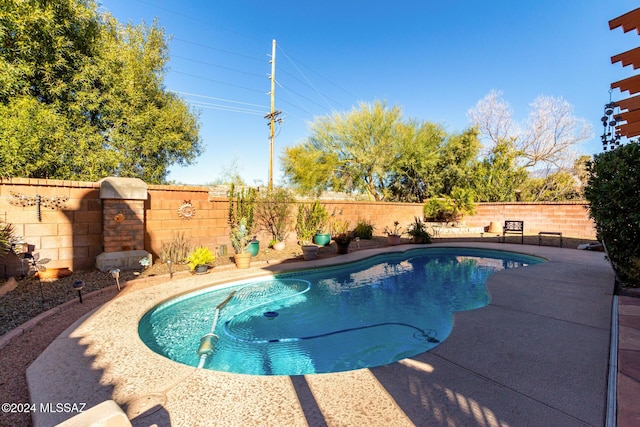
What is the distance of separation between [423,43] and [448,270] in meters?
14.3

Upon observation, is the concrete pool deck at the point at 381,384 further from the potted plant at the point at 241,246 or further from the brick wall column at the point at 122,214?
the potted plant at the point at 241,246

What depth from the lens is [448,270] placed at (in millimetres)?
7852

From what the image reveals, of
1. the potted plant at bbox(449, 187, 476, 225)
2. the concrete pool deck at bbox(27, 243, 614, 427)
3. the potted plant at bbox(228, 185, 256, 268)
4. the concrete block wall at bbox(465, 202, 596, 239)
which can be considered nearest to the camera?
the concrete pool deck at bbox(27, 243, 614, 427)

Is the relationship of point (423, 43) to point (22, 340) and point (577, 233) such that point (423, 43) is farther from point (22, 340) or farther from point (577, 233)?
point (22, 340)

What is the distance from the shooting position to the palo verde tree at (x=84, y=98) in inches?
299

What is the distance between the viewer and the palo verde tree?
7.58 m

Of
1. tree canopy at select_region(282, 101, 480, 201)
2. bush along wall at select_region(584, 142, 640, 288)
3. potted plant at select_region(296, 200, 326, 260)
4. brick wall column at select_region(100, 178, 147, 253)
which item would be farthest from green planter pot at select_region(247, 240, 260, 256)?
tree canopy at select_region(282, 101, 480, 201)

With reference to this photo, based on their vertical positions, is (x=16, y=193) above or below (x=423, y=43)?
below

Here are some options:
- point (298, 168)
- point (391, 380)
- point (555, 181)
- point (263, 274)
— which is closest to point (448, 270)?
point (263, 274)

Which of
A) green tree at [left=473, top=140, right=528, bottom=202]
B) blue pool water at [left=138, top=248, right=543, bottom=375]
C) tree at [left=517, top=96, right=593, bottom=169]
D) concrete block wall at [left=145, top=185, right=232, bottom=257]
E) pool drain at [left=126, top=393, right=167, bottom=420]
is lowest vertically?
blue pool water at [left=138, top=248, right=543, bottom=375]

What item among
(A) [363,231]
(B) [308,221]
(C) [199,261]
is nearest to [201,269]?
(C) [199,261]

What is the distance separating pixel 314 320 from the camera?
4.54m

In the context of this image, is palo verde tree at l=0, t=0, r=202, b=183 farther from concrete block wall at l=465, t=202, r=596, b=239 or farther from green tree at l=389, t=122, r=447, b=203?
concrete block wall at l=465, t=202, r=596, b=239

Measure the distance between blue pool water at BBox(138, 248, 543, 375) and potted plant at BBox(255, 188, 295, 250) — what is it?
299cm
